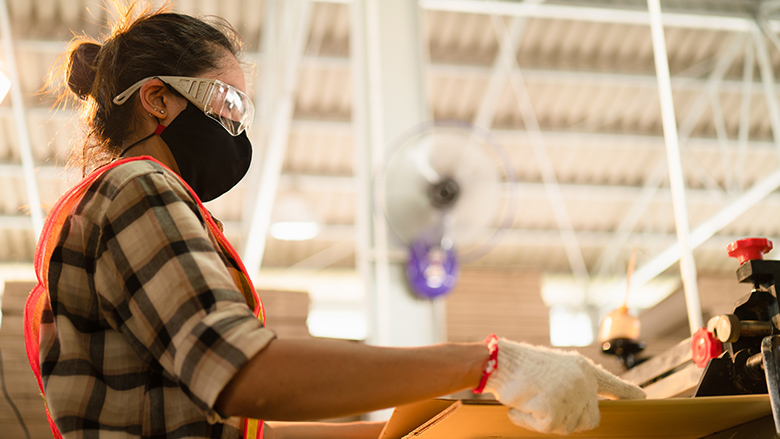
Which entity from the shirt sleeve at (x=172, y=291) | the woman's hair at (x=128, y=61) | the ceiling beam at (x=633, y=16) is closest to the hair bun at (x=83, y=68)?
the woman's hair at (x=128, y=61)

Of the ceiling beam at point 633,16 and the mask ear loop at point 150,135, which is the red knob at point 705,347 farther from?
the ceiling beam at point 633,16

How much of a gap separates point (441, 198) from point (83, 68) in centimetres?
249

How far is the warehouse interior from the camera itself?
13.4ft

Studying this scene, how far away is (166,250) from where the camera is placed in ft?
4.01

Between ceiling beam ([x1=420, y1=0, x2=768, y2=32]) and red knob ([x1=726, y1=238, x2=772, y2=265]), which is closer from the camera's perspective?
red knob ([x1=726, y1=238, x2=772, y2=265])

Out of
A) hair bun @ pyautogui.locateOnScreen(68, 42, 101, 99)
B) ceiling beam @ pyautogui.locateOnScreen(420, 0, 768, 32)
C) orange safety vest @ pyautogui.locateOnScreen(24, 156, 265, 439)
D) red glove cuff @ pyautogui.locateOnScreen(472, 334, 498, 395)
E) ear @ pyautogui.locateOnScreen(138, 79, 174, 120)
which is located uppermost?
ceiling beam @ pyautogui.locateOnScreen(420, 0, 768, 32)

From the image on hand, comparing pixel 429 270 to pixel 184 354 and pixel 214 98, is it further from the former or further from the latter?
pixel 184 354

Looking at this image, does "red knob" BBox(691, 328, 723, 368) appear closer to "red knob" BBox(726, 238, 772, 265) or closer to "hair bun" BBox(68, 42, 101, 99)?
"red knob" BBox(726, 238, 772, 265)

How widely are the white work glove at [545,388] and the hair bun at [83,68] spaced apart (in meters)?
1.19

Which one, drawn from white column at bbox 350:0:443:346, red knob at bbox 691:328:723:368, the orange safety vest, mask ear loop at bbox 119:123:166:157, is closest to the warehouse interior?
white column at bbox 350:0:443:346

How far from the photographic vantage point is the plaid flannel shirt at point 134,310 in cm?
118

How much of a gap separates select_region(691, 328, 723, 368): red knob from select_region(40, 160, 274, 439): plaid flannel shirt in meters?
1.01

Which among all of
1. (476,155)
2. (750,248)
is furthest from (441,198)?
(750,248)

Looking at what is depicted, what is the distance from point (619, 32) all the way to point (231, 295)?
10.7 metres
